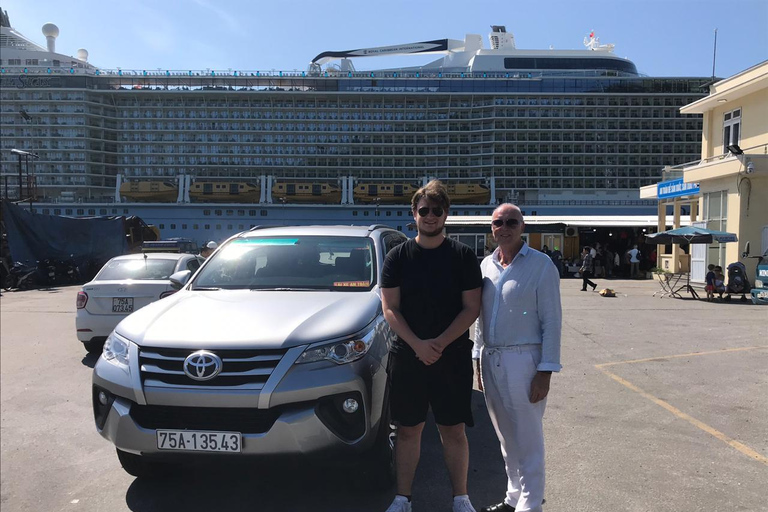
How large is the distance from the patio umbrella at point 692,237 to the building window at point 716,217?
3.25 meters

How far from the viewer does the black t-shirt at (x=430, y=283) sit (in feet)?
8.11

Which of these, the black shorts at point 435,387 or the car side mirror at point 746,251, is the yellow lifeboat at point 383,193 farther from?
the black shorts at point 435,387

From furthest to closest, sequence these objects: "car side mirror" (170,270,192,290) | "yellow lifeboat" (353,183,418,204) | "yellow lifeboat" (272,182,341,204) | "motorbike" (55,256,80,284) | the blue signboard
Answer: "yellow lifeboat" (272,182,341,204), "yellow lifeboat" (353,183,418,204), the blue signboard, "motorbike" (55,256,80,284), "car side mirror" (170,270,192,290)

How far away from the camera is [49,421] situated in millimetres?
4102

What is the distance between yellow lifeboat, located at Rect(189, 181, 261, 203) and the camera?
190 ft

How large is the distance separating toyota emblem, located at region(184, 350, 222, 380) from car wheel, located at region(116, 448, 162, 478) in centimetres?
84

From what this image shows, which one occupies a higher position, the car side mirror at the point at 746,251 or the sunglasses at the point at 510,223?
the sunglasses at the point at 510,223

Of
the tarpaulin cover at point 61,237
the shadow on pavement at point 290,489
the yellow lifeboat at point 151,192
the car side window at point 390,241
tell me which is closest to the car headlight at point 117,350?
the shadow on pavement at point 290,489

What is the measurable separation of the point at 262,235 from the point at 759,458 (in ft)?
13.1

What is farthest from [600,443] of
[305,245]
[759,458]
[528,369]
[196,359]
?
[196,359]

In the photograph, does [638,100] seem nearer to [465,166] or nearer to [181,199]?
[465,166]

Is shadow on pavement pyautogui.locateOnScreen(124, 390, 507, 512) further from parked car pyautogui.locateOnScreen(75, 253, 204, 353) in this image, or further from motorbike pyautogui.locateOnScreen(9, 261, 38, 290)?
motorbike pyautogui.locateOnScreen(9, 261, 38, 290)

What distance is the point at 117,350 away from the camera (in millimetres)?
2836

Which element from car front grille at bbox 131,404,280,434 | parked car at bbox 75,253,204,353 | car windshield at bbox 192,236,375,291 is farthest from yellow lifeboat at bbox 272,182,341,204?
car front grille at bbox 131,404,280,434
